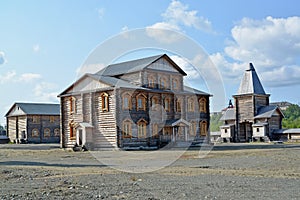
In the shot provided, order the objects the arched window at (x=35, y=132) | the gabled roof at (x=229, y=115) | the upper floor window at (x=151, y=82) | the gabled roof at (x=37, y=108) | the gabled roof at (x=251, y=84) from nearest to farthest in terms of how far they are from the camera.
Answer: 1. the upper floor window at (x=151, y=82)
2. the gabled roof at (x=251, y=84)
3. the gabled roof at (x=229, y=115)
4. the arched window at (x=35, y=132)
5. the gabled roof at (x=37, y=108)

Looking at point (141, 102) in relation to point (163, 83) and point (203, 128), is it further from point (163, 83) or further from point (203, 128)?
point (203, 128)

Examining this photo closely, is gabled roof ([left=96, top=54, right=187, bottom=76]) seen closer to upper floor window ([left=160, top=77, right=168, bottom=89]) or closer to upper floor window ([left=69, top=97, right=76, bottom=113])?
upper floor window ([left=160, top=77, right=168, bottom=89])

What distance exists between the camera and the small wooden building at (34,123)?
66.4 metres

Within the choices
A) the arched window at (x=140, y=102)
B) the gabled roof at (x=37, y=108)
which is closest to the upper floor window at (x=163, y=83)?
the arched window at (x=140, y=102)

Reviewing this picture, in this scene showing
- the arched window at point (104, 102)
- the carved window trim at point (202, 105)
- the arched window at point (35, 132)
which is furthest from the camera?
the arched window at point (35, 132)

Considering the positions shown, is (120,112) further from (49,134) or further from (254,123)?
(49,134)

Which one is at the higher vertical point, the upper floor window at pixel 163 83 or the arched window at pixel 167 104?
the upper floor window at pixel 163 83

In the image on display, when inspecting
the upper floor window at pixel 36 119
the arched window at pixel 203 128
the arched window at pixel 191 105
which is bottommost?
the arched window at pixel 203 128

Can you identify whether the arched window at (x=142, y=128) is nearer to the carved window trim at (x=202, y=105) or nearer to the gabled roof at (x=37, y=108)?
the carved window trim at (x=202, y=105)

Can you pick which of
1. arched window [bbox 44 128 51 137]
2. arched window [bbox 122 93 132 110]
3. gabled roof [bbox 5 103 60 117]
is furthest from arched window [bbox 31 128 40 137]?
arched window [bbox 122 93 132 110]

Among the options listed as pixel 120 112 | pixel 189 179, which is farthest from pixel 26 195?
pixel 120 112

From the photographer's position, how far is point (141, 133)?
3703 centimetres

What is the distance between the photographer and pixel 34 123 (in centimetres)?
6700

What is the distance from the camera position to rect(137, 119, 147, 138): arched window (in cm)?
3694
